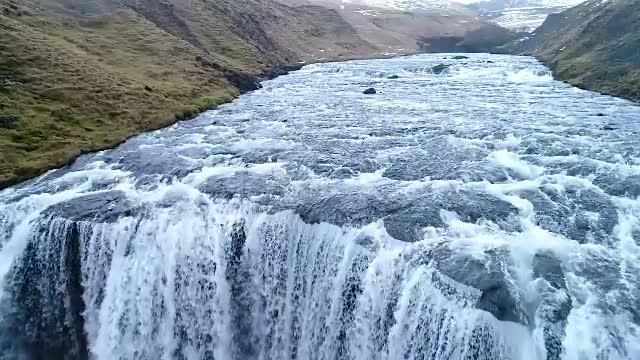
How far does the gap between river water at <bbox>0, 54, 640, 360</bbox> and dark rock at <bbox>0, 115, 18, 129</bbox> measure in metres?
7.70

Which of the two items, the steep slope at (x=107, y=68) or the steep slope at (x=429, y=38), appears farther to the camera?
the steep slope at (x=429, y=38)

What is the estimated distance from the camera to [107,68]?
182 feet

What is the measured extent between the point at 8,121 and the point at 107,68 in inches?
749

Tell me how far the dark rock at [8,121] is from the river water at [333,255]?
7.70 m

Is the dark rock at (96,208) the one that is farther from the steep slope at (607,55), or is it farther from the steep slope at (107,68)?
the steep slope at (607,55)

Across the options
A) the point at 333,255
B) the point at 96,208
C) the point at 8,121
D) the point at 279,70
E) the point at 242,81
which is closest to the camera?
the point at 333,255

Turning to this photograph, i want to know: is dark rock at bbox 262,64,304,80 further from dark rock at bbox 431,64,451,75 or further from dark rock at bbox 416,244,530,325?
A: dark rock at bbox 416,244,530,325

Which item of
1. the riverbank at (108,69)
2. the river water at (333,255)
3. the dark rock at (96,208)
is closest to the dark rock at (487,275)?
the river water at (333,255)

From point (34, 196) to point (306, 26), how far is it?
13350 cm

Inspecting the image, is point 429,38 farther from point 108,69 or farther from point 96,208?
point 96,208

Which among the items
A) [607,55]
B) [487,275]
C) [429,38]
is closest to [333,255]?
[487,275]

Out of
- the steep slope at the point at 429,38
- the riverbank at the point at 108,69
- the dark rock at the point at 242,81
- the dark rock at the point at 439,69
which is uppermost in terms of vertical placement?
the riverbank at the point at 108,69

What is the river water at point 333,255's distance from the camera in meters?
18.4

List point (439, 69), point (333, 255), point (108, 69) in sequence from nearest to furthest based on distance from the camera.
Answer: point (333, 255)
point (108, 69)
point (439, 69)
